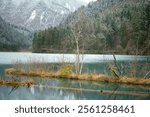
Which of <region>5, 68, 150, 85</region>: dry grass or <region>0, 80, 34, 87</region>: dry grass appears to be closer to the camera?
<region>0, 80, 34, 87</region>: dry grass

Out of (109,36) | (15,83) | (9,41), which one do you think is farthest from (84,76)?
(9,41)

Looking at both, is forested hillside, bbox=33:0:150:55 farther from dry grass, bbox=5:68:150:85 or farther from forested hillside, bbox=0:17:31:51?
dry grass, bbox=5:68:150:85

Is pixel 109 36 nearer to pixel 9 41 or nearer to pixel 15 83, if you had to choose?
pixel 9 41

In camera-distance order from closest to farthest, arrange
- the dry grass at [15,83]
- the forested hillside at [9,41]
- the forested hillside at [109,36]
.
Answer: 1. the dry grass at [15,83]
2. the forested hillside at [109,36]
3. the forested hillside at [9,41]

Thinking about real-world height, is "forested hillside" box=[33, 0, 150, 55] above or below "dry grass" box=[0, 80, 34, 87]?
above

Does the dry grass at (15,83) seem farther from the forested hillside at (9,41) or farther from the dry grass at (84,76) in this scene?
the forested hillside at (9,41)

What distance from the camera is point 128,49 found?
179 feet

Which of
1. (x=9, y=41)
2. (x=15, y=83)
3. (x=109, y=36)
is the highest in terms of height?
(x=109, y=36)

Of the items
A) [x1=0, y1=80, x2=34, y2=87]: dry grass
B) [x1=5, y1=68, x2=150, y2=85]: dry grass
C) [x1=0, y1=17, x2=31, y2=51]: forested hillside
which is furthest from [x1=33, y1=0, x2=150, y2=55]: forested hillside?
[x1=0, y1=80, x2=34, y2=87]: dry grass

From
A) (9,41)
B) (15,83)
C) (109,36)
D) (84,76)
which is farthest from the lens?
(9,41)

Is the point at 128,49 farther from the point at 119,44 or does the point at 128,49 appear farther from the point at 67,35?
the point at 67,35

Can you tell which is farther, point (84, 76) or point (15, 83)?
point (84, 76)

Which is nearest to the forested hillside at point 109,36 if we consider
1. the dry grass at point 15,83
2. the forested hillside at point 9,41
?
the forested hillside at point 9,41

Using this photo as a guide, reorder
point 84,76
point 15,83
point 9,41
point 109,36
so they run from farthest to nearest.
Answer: point 9,41 < point 109,36 < point 84,76 < point 15,83
